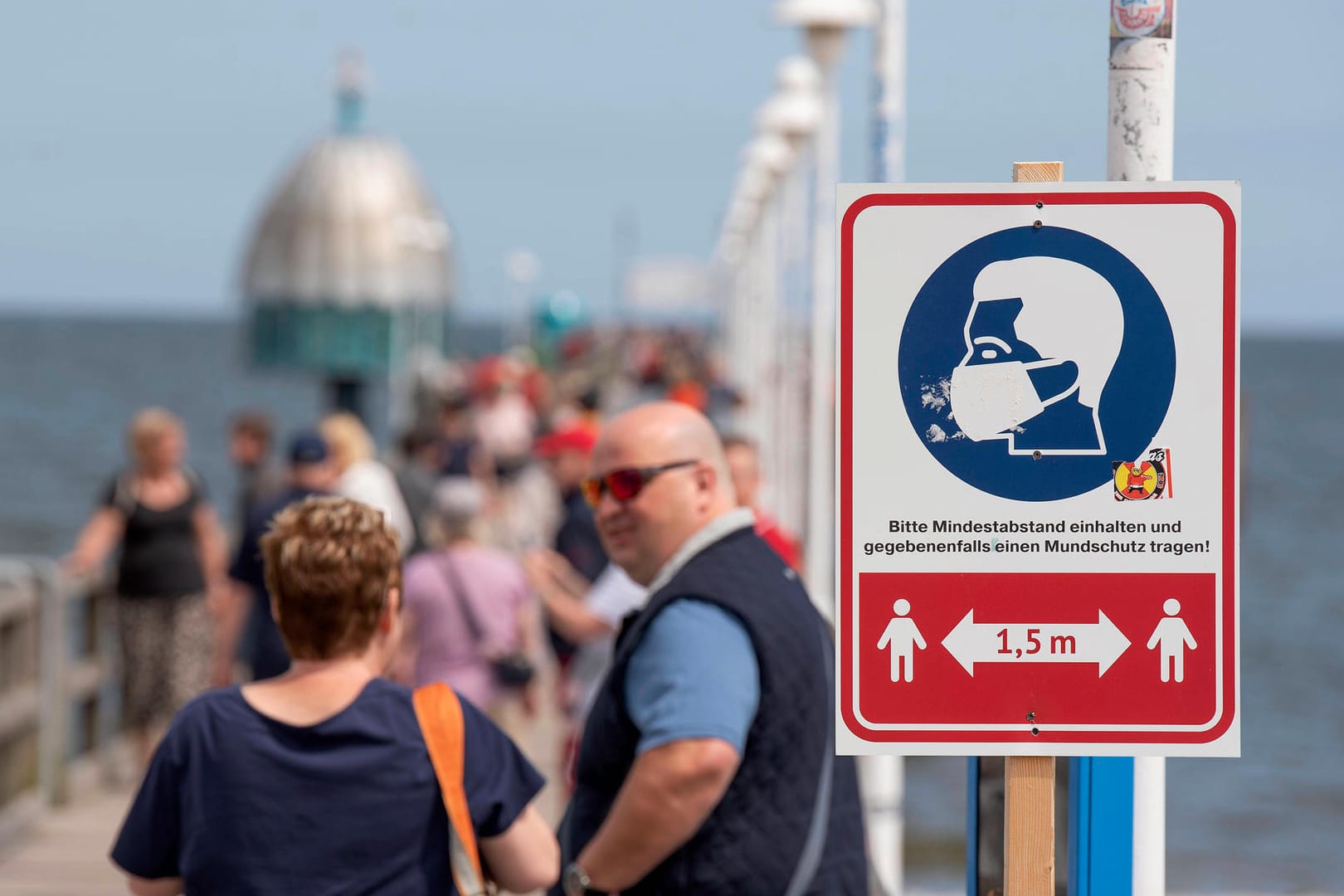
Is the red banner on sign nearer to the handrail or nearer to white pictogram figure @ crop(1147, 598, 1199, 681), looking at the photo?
white pictogram figure @ crop(1147, 598, 1199, 681)

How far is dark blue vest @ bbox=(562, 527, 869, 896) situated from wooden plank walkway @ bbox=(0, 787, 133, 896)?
4.53 meters

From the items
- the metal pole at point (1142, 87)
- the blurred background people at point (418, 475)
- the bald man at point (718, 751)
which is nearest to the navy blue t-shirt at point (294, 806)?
the bald man at point (718, 751)

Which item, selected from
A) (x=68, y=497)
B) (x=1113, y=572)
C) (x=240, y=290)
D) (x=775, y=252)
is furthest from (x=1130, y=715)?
(x=68, y=497)

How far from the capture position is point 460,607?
746 cm

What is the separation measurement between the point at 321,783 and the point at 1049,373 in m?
1.31

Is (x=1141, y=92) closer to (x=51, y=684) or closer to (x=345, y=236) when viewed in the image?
(x=51, y=684)

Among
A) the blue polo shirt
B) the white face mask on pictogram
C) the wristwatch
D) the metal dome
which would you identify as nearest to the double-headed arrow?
the white face mask on pictogram

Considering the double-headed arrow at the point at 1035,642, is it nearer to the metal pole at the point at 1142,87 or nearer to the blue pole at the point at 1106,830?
the blue pole at the point at 1106,830

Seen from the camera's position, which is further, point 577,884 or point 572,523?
point 572,523

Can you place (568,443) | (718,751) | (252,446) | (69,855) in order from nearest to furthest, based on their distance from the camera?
(718,751), (69,855), (568,443), (252,446)

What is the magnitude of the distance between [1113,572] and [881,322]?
0.44 m

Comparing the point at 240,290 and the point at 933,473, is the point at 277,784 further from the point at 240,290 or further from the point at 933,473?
the point at 240,290

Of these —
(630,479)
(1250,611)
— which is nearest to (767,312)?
(630,479)

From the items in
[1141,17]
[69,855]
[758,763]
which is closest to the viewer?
[1141,17]
